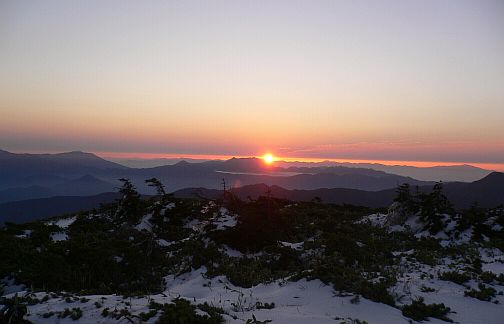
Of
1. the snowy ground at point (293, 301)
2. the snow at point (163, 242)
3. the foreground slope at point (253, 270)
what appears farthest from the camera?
the snow at point (163, 242)

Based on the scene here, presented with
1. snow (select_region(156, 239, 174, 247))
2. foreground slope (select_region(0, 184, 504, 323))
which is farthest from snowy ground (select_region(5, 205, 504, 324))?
snow (select_region(156, 239, 174, 247))

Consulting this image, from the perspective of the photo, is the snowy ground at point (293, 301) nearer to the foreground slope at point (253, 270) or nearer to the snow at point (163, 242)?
the foreground slope at point (253, 270)

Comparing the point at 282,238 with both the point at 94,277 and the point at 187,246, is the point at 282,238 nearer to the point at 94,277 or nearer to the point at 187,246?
the point at 187,246

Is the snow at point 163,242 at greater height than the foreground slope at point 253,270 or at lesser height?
lesser

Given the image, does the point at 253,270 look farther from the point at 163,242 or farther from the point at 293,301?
the point at 163,242

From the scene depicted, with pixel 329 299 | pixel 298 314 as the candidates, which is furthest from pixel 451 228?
pixel 298 314

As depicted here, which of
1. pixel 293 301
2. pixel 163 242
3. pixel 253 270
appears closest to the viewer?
pixel 293 301

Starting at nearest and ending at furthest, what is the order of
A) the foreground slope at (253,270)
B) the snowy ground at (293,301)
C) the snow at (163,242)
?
the snowy ground at (293,301)
the foreground slope at (253,270)
the snow at (163,242)

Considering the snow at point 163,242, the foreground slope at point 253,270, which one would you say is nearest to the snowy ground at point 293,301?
the foreground slope at point 253,270

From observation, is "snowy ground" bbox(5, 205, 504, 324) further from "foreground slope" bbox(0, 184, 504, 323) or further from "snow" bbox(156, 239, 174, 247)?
"snow" bbox(156, 239, 174, 247)

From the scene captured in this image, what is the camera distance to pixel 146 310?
30.3 ft

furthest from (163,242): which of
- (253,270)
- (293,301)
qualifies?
(293,301)

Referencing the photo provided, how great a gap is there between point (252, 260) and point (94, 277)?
8.02m

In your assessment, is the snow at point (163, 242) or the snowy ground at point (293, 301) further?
the snow at point (163, 242)
